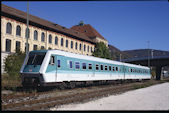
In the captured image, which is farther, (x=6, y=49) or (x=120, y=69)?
(x=6, y=49)

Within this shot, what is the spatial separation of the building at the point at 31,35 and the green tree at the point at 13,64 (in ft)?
13.9

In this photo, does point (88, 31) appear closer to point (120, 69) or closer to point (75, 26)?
point (75, 26)

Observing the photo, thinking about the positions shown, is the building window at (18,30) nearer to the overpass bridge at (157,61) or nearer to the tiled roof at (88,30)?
the tiled roof at (88,30)

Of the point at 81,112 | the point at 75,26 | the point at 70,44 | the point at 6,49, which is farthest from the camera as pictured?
the point at 75,26

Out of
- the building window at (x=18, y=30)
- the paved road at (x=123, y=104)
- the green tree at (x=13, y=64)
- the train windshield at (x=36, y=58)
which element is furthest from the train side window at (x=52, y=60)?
the building window at (x=18, y=30)

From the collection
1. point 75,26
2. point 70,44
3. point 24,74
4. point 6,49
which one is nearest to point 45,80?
point 24,74

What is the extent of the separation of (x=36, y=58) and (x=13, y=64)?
32.3 feet

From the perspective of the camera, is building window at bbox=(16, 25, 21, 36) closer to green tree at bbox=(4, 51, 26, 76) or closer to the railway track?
green tree at bbox=(4, 51, 26, 76)

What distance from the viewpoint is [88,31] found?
72.9 metres

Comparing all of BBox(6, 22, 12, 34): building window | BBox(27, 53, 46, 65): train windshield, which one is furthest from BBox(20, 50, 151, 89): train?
BBox(6, 22, 12, 34): building window

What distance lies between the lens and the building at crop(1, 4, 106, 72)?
37.4 metres

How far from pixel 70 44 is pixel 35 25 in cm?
1419

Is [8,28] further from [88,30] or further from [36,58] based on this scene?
[88,30]

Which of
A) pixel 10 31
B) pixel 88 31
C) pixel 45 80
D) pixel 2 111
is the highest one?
pixel 88 31
